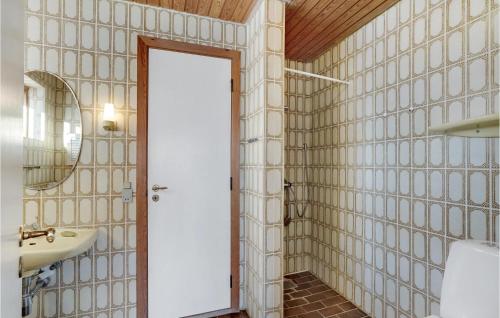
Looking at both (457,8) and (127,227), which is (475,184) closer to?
(457,8)

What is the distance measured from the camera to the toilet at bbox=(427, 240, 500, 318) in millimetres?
1022

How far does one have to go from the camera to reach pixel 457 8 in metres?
1.52

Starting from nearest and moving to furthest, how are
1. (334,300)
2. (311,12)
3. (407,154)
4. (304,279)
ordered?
1. (407,154)
2. (311,12)
3. (334,300)
4. (304,279)

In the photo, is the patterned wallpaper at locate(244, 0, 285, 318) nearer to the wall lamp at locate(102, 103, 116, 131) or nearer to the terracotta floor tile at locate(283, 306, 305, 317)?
the terracotta floor tile at locate(283, 306, 305, 317)

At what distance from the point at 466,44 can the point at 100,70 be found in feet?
8.15

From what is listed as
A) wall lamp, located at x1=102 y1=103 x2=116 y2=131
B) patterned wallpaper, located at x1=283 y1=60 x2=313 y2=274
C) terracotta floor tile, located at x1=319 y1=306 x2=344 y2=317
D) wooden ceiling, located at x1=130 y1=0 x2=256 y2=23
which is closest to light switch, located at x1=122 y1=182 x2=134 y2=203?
wall lamp, located at x1=102 y1=103 x2=116 y2=131

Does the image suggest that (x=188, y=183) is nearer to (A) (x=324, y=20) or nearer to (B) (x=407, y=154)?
(B) (x=407, y=154)

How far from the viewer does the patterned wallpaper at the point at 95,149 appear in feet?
5.97

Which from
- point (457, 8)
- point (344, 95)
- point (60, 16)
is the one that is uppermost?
point (60, 16)

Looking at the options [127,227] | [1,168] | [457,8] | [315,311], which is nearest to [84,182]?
[127,227]

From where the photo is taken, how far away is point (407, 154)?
183 centimetres

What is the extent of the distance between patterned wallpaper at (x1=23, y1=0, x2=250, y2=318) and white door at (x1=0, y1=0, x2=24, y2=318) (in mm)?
1289

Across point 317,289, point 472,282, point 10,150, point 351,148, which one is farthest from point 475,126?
point 317,289

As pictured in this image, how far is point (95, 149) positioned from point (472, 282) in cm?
240
